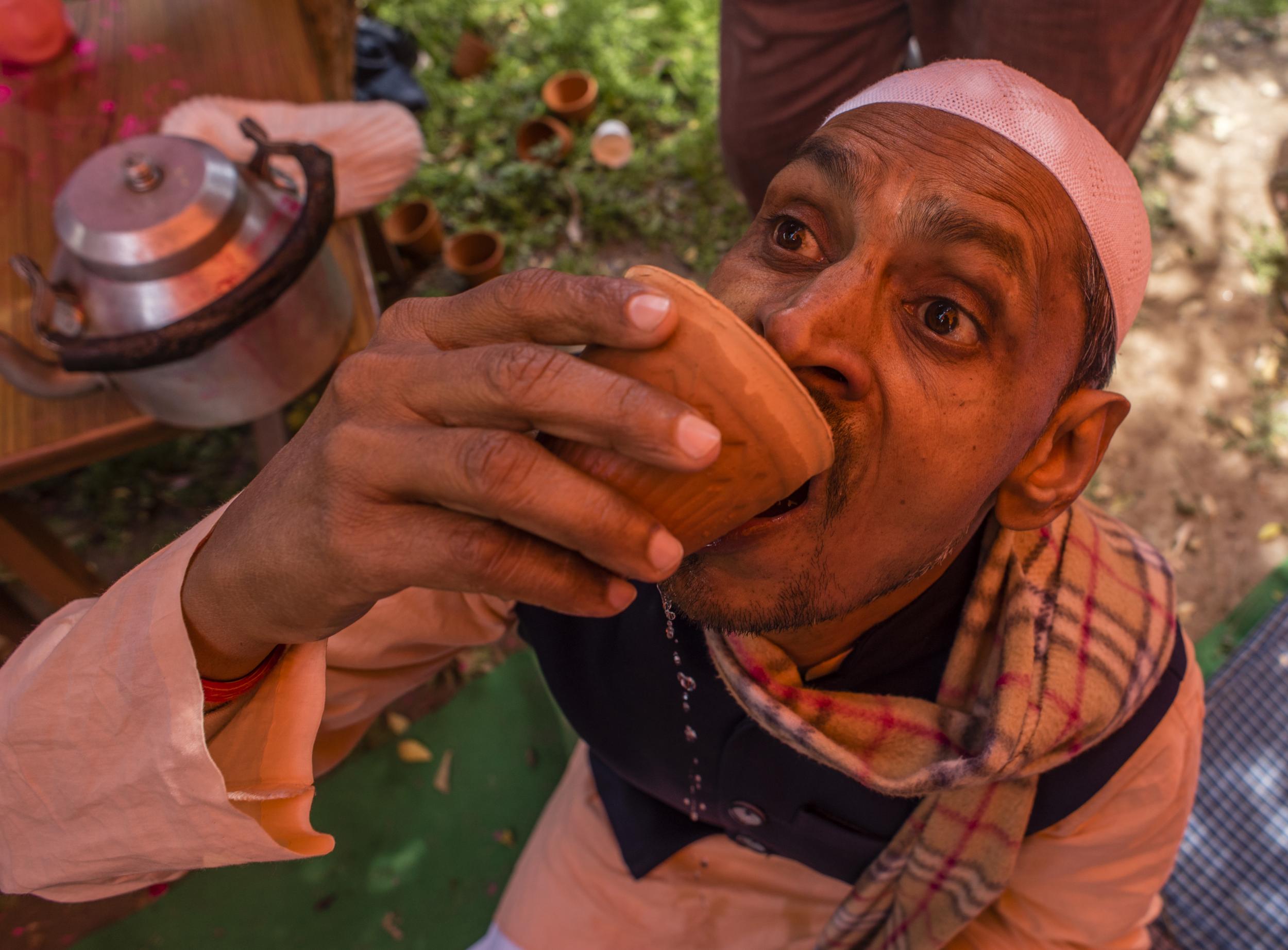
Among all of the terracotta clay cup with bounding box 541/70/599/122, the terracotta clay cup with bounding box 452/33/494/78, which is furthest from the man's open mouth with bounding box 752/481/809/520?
the terracotta clay cup with bounding box 452/33/494/78

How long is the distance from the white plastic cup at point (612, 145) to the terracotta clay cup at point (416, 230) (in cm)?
120

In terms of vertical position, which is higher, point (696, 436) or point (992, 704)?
point (696, 436)

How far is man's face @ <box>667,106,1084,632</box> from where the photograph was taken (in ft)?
4.49

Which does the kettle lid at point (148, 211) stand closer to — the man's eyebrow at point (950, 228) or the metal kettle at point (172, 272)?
the metal kettle at point (172, 272)

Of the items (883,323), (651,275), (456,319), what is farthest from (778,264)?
(456,319)

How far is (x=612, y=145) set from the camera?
5547 mm

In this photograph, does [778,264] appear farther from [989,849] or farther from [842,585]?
[989,849]

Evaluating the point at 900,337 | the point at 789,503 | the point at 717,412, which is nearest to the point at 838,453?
the point at 789,503

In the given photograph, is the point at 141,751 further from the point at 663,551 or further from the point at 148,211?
the point at 148,211

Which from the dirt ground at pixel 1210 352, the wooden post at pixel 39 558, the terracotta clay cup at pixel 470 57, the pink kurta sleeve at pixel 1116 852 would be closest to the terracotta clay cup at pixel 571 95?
the terracotta clay cup at pixel 470 57

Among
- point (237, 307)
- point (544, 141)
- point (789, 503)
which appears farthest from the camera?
point (544, 141)

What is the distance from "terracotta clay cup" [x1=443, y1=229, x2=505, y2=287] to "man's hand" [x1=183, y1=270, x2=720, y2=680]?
386 centimetres

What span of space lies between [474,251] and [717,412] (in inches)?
170

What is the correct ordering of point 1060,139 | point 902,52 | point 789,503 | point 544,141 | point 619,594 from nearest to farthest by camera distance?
1. point 619,594
2. point 789,503
3. point 1060,139
4. point 902,52
5. point 544,141
